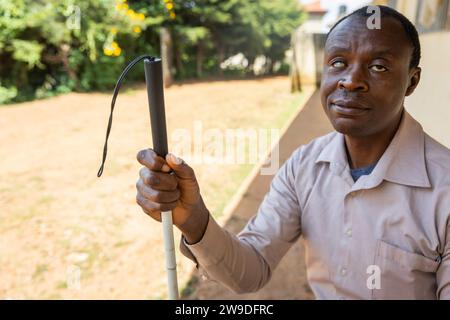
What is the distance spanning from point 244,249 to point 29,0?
1015 cm

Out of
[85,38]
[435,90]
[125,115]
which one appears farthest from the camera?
[85,38]

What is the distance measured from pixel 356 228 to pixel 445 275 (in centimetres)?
28

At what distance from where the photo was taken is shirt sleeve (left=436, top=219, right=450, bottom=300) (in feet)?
3.91

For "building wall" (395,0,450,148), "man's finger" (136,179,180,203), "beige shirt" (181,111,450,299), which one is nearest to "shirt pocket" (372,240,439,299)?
"beige shirt" (181,111,450,299)

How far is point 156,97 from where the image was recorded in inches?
33.1

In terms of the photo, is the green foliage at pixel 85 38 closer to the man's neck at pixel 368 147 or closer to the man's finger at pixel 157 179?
the man's neck at pixel 368 147

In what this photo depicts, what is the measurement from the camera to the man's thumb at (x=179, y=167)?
3.17 feet

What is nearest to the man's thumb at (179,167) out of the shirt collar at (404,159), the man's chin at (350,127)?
the man's chin at (350,127)

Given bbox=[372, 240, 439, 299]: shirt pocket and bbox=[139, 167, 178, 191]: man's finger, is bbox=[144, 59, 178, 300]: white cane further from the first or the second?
bbox=[372, 240, 439, 299]: shirt pocket

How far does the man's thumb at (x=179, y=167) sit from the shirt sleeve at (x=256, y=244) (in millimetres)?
283

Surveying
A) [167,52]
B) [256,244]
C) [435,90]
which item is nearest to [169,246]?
[256,244]

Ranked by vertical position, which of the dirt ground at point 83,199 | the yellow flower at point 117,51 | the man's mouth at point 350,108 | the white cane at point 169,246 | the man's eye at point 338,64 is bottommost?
the dirt ground at point 83,199

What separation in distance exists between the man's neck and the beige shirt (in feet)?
0.11

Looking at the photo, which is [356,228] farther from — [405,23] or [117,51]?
[117,51]
